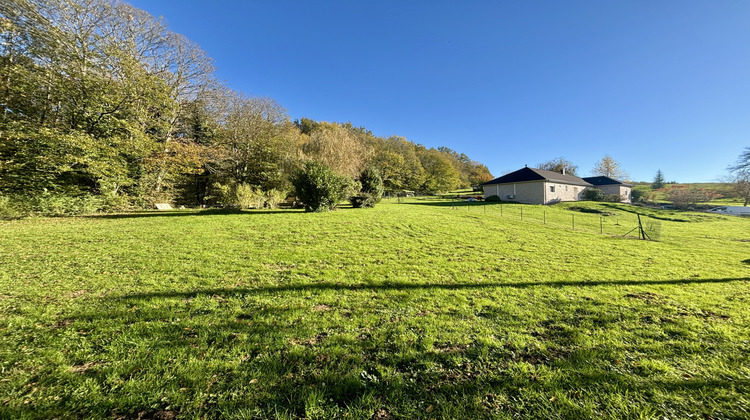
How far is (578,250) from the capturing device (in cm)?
988

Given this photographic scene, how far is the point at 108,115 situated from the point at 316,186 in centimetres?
1414

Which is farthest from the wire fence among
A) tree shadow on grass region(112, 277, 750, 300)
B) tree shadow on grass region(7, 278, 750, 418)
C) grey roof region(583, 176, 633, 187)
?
grey roof region(583, 176, 633, 187)

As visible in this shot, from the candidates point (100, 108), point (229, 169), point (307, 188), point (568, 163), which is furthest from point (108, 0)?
point (568, 163)

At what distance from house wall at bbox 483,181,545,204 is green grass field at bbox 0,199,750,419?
25548 millimetres

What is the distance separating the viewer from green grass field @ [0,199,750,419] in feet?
7.79

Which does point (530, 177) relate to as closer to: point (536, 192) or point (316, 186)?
point (536, 192)

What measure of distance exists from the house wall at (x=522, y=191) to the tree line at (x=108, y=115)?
71.8 feet

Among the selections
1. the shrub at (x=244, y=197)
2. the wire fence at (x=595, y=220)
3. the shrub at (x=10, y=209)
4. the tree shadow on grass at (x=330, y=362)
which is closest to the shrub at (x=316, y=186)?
the shrub at (x=244, y=197)

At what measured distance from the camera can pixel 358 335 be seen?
360 cm

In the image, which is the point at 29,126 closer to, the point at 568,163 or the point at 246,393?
the point at 246,393

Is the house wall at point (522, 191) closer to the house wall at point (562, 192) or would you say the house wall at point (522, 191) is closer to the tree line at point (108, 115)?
the house wall at point (562, 192)

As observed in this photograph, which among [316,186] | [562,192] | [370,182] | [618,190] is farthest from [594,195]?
[316,186]

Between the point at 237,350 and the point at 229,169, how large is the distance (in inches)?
1160

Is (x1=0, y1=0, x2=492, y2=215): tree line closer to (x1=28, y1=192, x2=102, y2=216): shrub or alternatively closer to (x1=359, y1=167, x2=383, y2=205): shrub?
(x1=28, y1=192, x2=102, y2=216): shrub
